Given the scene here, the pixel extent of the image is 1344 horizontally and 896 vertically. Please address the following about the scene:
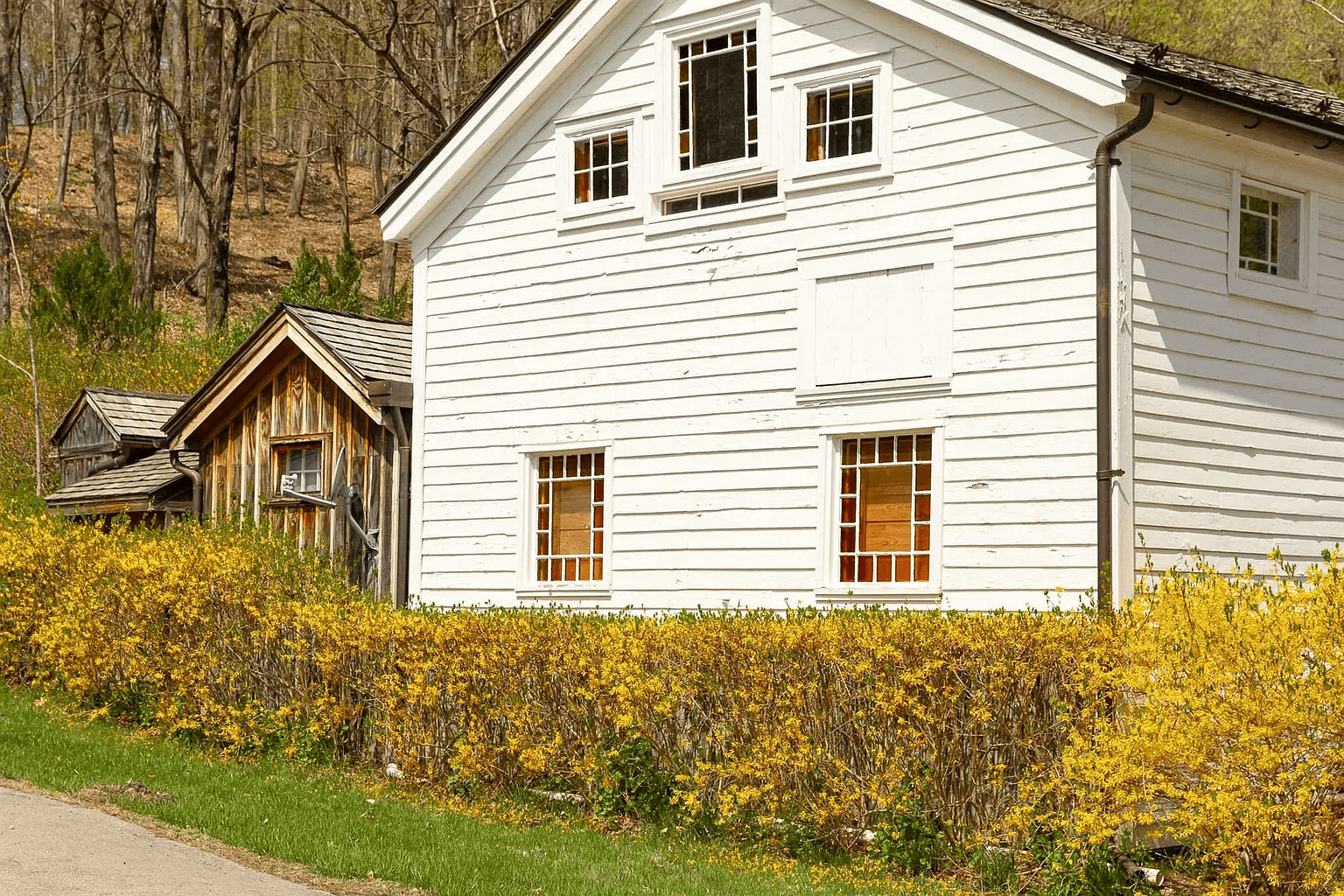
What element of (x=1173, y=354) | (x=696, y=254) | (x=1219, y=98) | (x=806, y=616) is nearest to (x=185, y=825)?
(x=806, y=616)

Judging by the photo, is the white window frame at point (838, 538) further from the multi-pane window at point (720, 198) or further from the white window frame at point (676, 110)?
the white window frame at point (676, 110)

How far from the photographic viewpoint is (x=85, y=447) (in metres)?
24.6

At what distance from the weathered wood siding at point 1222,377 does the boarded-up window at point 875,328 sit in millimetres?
1823

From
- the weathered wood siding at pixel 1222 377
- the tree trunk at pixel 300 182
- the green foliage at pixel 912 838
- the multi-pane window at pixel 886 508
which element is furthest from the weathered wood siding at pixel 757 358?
the tree trunk at pixel 300 182

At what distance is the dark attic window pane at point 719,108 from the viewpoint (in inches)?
568

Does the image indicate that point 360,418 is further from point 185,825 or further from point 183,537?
point 185,825

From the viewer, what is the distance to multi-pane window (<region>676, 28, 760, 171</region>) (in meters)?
14.4

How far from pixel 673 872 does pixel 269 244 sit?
156 ft

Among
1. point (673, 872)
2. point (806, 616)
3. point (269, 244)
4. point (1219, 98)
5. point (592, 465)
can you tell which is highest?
point (269, 244)

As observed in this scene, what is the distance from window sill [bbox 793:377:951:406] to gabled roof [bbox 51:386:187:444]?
14100mm

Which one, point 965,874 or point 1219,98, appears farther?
point 1219,98

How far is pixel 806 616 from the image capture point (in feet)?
33.7

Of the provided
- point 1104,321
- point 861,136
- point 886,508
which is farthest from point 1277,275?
point 886,508

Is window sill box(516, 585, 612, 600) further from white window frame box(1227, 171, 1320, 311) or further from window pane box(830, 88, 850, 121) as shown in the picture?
white window frame box(1227, 171, 1320, 311)
